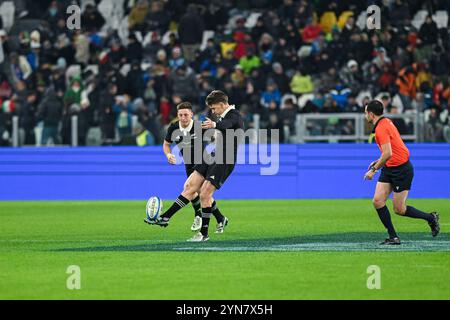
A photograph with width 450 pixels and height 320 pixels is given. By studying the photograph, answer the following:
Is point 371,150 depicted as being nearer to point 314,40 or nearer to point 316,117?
point 316,117

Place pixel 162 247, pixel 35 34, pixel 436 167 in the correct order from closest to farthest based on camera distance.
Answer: pixel 162 247 < pixel 436 167 < pixel 35 34

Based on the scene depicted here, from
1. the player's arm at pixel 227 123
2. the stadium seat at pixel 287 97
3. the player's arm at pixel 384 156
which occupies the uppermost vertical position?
the stadium seat at pixel 287 97

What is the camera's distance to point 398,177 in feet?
51.2

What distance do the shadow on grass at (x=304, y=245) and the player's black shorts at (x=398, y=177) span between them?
0.80 m

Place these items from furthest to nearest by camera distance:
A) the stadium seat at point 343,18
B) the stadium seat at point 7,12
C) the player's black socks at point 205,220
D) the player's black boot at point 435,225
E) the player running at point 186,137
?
the stadium seat at point 7,12 < the stadium seat at point 343,18 < the player running at point 186,137 < the player's black socks at point 205,220 < the player's black boot at point 435,225

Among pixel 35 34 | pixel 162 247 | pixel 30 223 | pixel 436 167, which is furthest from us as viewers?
pixel 35 34

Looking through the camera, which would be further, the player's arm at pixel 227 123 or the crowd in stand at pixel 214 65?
the crowd in stand at pixel 214 65

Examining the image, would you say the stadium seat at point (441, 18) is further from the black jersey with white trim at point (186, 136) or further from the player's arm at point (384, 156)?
the player's arm at point (384, 156)

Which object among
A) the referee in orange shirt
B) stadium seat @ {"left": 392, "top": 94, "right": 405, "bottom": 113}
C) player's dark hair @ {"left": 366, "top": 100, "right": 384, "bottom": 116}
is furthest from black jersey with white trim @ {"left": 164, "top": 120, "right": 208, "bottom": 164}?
stadium seat @ {"left": 392, "top": 94, "right": 405, "bottom": 113}

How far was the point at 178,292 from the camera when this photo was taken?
11336 millimetres

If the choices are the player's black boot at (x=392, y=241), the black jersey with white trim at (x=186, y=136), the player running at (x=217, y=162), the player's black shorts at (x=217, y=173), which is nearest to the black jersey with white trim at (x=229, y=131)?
the player running at (x=217, y=162)

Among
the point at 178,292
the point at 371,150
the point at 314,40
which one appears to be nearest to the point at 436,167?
the point at 371,150

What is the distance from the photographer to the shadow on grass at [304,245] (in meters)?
15.4

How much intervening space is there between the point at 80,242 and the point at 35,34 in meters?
16.2
